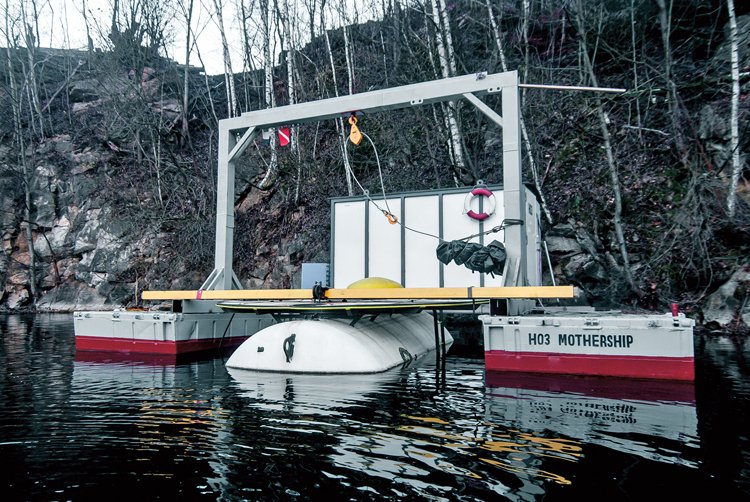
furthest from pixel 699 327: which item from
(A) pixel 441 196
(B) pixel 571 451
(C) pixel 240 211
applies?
(C) pixel 240 211

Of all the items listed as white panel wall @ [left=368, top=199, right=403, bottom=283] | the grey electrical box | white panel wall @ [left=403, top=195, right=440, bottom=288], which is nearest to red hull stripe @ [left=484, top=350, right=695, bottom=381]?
white panel wall @ [left=403, top=195, right=440, bottom=288]

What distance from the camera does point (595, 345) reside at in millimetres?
7223

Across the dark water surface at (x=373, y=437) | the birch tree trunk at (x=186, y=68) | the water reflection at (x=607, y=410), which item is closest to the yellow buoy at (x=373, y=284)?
the dark water surface at (x=373, y=437)

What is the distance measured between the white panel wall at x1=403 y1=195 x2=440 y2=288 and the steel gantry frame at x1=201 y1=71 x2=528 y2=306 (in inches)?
114

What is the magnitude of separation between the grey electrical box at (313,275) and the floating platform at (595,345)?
627 centimetres

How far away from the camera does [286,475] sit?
11.8 feet

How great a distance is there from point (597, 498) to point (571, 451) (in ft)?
3.06

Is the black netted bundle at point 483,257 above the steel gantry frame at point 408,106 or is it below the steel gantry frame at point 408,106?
below

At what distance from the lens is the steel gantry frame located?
28.6 ft

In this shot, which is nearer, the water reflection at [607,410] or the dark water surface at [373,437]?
the dark water surface at [373,437]

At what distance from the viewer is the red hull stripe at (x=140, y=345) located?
985 centimetres

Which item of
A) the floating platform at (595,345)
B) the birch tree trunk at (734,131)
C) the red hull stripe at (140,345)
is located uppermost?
the birch tree trunk at (734,131)

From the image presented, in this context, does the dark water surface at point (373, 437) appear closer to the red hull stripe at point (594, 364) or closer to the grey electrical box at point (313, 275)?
the red hull stripe at point (594, 364)

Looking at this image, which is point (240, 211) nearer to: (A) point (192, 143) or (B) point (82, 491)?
(A) point (192, 143)
